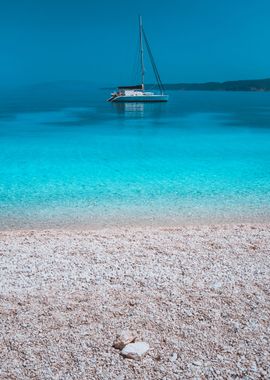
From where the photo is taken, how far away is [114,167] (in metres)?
15.5

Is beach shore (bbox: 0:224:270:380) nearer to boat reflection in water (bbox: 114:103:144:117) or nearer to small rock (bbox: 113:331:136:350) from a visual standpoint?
small rock (bbox: 113:331:136:350)

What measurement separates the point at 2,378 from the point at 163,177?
34.1 feet

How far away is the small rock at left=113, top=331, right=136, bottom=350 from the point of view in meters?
4.02

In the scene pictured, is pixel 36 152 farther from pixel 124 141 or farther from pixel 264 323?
pixel 264 323

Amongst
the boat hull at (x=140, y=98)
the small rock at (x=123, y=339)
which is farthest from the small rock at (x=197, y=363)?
the boat hull at (x=140, y=98)

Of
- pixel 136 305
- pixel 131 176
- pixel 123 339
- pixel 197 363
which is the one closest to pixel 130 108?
pixel 131 176

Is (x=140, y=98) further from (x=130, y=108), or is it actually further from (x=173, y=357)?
(x=173, y=357)

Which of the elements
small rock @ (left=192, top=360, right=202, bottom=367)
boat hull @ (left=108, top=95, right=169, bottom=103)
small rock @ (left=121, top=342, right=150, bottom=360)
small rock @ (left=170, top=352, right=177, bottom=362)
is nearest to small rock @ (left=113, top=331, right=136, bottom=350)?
small rock @ (left=121, top=342, right=150, bottom=360)

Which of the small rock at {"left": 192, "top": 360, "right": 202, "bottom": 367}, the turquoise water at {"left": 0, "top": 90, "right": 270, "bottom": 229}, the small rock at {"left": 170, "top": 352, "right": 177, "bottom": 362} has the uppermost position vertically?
the turquoise water at {"left": 0, "top": 90, "right": 270, "bottom": 229}

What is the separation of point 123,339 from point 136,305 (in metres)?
0.76

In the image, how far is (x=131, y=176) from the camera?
13641 mm

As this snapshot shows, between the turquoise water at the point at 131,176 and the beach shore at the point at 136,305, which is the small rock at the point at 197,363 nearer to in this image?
the beach shore at the point at 136,305

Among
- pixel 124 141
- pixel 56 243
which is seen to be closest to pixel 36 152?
pixel 124 141

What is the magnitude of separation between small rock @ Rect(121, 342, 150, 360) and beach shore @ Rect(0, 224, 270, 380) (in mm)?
56
